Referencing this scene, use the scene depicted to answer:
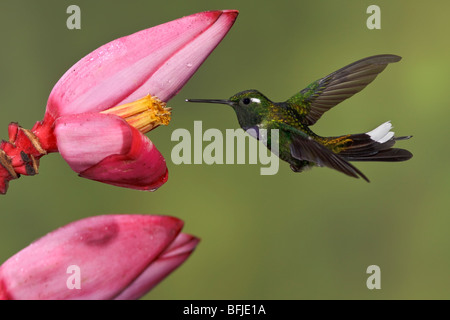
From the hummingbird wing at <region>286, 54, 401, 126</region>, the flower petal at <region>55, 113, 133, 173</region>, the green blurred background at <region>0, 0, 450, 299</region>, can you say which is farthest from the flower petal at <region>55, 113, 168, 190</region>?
the green blurred background at <region>0, 0, 450, 299</region>

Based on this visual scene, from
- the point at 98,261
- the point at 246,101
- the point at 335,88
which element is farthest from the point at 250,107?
the point at 98,261

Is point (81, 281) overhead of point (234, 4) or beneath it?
beneath

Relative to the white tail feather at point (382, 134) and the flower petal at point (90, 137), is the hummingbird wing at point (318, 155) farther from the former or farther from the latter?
the flower petal at point (90, 137)

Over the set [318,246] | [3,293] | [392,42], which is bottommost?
[318,246]

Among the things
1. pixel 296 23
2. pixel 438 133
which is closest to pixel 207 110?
pixel 296 23

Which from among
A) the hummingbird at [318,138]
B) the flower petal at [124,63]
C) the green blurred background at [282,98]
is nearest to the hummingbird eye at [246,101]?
the hummingbird at [318,138]

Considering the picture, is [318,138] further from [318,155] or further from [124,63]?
[124,63]

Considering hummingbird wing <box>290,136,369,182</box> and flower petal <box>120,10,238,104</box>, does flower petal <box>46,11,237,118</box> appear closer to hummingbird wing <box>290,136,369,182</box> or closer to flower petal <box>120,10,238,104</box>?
flower petal <box>120,10,238,104</box>

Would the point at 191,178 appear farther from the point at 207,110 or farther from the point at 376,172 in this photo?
the point at 376,172
